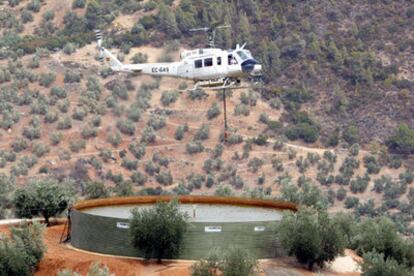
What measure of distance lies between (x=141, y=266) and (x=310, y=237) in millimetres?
8681

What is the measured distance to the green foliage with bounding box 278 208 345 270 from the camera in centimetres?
8275

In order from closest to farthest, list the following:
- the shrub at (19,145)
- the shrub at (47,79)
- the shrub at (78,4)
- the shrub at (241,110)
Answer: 1. the shrub at (19,145)
2. the shrub at (241,110)
3. the shrub at (47,79)
4. the shrub at (78,4)

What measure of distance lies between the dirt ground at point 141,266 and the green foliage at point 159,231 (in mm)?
663

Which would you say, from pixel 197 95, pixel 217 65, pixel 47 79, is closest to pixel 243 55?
pixel 217 65

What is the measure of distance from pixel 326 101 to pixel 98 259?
70.2 metres

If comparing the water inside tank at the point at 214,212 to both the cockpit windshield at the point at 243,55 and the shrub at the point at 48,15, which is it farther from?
the shrub at the point at 48,15

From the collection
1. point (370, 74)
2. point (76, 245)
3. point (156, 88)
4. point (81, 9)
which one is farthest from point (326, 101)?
point (76, 245)

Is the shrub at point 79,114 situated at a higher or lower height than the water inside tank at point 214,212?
higher

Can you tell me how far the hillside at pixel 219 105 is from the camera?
134 m

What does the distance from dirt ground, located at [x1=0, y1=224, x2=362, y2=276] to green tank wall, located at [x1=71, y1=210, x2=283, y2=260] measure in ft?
1.97

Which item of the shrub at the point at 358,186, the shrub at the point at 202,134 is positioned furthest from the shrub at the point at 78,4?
the shrub at the point at 358,186

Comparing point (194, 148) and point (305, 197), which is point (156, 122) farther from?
point (305, 197)

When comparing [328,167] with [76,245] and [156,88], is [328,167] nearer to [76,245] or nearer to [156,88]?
[156,88]

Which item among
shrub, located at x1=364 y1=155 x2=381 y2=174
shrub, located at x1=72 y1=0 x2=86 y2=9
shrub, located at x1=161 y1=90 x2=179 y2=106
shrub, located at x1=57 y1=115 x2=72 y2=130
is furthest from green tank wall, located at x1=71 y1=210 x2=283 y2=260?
shrub, located at x1=72 y1=0 x2=86 y2=9
